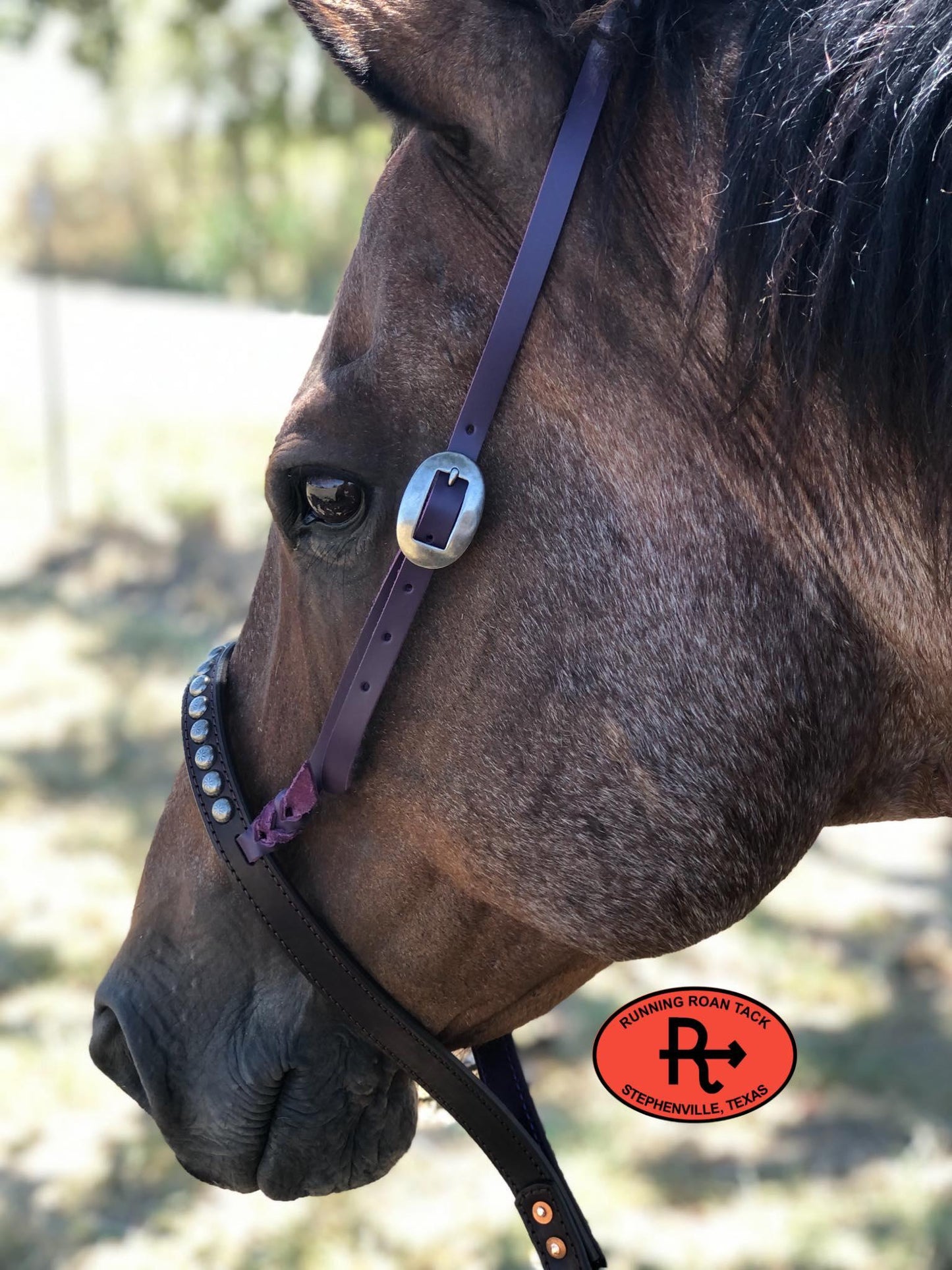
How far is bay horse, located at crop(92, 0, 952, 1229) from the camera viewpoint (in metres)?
1.30

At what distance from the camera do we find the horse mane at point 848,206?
1.25 meters

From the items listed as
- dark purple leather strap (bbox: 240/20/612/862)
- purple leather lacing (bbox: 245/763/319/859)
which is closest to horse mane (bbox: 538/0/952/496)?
dark purple leather strap (bbox: 240/20/612/862)

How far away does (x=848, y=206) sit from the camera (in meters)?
1.28

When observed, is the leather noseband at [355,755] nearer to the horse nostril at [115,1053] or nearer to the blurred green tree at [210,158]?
the horse nostril at [115,1053]

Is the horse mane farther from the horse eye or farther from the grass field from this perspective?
the grass field

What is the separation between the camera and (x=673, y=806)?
1.41m

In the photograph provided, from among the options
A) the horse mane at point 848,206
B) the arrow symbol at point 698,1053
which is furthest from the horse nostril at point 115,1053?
the horse mane at point 848,206

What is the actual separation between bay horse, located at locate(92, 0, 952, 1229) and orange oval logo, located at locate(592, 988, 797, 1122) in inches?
10.2

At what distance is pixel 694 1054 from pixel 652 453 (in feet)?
2.78

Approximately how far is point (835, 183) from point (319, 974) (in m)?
1.10

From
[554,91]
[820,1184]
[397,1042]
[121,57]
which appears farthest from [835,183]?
[121,57]

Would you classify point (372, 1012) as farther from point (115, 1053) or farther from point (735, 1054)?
point (735, 1054)

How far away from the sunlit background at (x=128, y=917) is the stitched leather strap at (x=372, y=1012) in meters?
0.18

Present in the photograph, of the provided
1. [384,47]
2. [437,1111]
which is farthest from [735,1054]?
[384,47]
